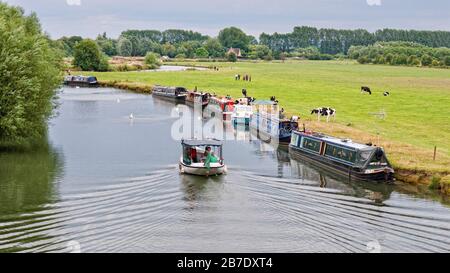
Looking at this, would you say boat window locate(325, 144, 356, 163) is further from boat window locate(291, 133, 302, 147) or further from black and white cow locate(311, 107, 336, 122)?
black and white cow locate(311, 107, 336, 122)

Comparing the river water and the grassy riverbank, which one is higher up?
the grassy riverbank

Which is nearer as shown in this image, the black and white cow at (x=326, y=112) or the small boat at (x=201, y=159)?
the small boat at (x=201, y=159)

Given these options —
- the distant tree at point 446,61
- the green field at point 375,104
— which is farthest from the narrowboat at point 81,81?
the distant tree at point 446,61

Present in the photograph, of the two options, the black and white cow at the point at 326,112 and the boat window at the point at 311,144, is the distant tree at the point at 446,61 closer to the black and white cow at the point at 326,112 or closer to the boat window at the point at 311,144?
the black and white cow at the point at 326,112

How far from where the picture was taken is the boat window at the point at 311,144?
4009 cm

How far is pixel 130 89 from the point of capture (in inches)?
3797

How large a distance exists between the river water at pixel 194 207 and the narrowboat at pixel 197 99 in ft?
95.0

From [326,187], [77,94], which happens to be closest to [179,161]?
[326,187]

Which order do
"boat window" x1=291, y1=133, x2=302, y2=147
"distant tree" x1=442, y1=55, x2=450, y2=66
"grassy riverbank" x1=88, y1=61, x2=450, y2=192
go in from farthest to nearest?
"distant tree" x1=442, y1=55, x2=450, y2=66
"boat window" x1=291, y1=133, x2=302, y2=147
"grassy riverbank" x1=88, y1=61, x2=450, y2=192

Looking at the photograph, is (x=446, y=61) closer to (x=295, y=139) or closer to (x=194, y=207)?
(x=295, y=139)

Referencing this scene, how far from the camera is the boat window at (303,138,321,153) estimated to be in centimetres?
4009

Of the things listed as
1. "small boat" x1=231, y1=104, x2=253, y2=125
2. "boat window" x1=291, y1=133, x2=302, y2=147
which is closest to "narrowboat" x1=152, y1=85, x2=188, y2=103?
"small boat" x1=231, y1=104, x2=253, y2=125

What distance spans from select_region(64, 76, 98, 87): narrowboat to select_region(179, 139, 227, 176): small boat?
69.4 metres
